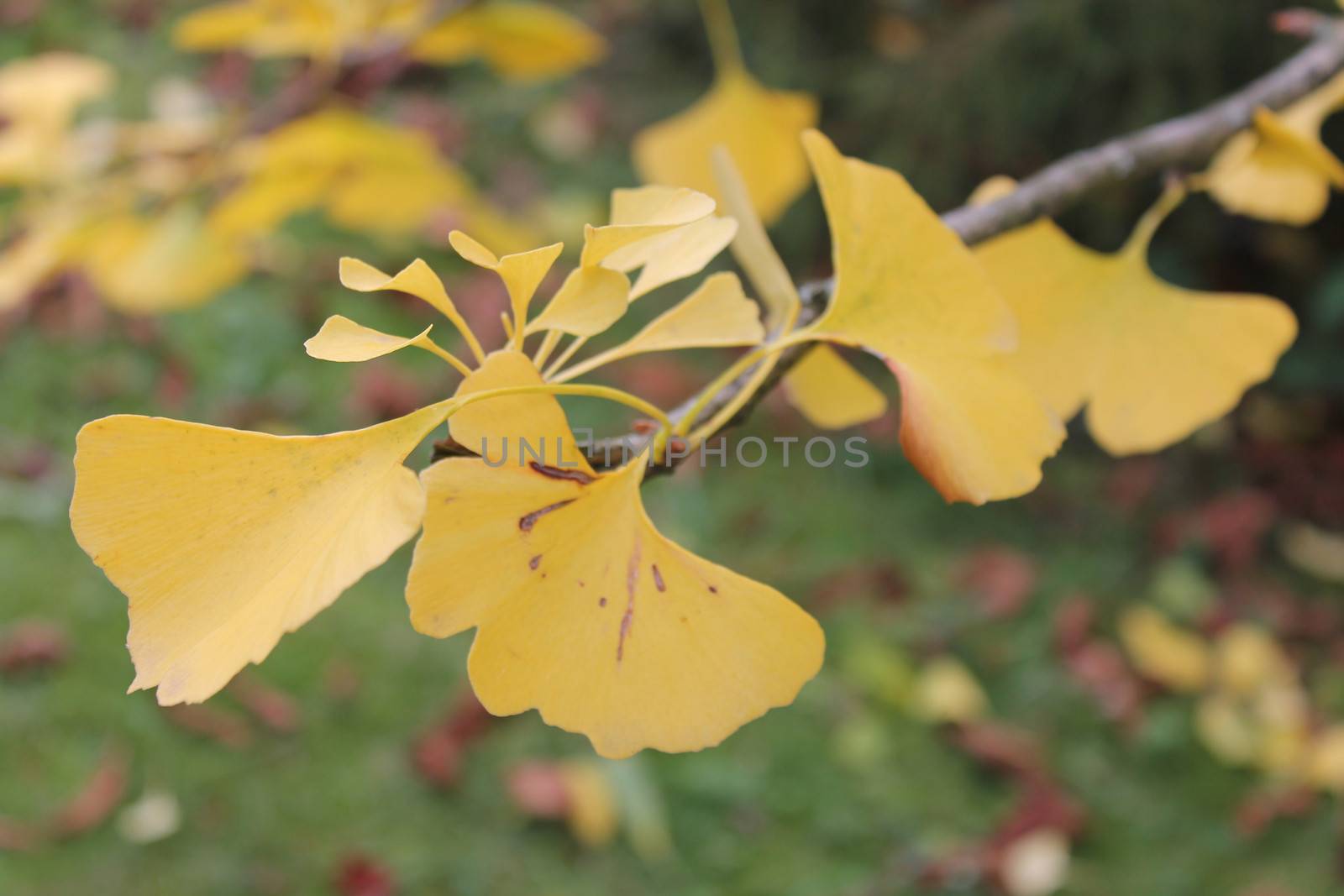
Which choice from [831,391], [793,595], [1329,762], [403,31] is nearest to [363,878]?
[793,595]

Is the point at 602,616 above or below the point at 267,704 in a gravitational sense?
above

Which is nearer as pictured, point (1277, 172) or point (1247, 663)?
point (1277, 172)

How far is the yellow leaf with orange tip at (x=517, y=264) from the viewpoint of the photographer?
0.17 metres

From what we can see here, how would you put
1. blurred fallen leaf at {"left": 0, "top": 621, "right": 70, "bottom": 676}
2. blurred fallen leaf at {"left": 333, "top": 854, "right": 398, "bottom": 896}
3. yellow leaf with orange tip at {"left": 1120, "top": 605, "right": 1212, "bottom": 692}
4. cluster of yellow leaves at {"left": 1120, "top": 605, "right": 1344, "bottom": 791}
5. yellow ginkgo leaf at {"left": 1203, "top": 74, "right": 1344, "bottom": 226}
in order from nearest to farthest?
yellow ginkgo leaf at {"left": 1203, "top": 74, "right": 1344, "bottom": 226}, blurred fallen leaf at {"left": 333, "top": 854, "right": 398, "bottom": 896}, blurred fallen leaf at {"left": 0, "top": 621, "right": 70, "bottom": 676}, cluster of yellow leaves at {"left": 1120, "top": 605, "right": 1344, "bottom": 791}, yellow leaf with orange tip at {"left": 1120, "top": 605, "right": 1212, "bottom": 692}

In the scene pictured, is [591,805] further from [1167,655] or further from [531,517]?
[531,517]

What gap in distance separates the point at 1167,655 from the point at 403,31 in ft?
3.59

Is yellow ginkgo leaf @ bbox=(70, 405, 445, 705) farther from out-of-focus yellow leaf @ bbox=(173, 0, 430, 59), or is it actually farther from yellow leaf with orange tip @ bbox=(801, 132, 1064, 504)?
out-of-focus yellow leaf @ bbox=(173, 0, 430, 59)

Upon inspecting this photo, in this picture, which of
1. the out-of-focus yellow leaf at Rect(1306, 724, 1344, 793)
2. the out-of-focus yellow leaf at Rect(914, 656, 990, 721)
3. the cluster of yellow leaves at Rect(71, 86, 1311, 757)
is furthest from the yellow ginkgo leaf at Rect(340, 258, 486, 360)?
the out-of-focus yellow leaf at Rect(1306, 724, 1344, 793)

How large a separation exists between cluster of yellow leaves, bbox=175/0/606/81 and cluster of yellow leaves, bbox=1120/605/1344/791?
3.39 feet

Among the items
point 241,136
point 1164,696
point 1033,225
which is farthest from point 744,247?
point 1164,696

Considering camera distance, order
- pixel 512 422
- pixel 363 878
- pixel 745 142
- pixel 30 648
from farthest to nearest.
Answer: pixel 30 648
pixel 363 878
pixel 745 142
pixel 512 422

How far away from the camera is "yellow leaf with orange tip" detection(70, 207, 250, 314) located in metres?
0.46

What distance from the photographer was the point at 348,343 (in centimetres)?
18

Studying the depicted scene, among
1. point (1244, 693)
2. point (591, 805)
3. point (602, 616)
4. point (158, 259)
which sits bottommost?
point (1244, 693)
